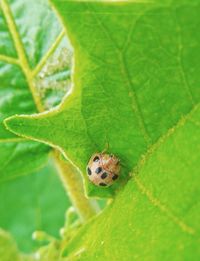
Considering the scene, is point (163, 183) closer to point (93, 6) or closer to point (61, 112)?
point (61, 112)

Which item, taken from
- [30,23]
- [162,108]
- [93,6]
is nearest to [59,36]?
[30,23]

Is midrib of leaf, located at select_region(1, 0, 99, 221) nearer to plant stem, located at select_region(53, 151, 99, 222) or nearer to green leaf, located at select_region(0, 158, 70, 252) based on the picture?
plant stem, located at select_region(53, 151, 99, 222)

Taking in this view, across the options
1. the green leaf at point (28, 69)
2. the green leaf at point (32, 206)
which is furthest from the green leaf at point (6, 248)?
the green leaf at point (32, 206)

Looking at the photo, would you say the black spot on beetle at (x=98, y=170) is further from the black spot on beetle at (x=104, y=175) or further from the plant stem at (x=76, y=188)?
the plant stem at (x=76, y=188)

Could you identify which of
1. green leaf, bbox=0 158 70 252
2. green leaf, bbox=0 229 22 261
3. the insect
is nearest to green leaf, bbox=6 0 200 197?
the insect

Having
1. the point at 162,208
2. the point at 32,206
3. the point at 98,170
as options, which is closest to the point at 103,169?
the point at 98,170

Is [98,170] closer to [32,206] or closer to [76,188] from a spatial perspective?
[76,188]

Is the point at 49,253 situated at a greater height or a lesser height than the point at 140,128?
lesser
